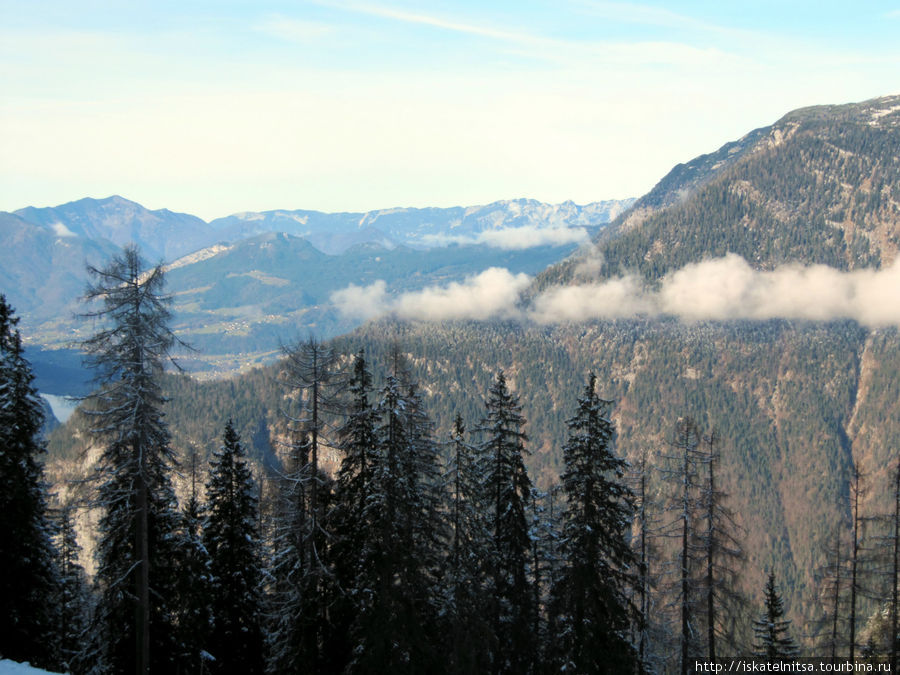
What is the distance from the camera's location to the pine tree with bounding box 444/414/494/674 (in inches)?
1024

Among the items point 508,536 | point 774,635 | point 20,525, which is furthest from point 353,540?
point 774,635

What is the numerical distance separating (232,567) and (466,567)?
12560 mm

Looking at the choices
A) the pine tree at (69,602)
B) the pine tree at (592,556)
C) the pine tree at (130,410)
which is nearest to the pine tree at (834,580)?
the pine tree at (592,556)

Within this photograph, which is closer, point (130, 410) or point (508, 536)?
point (130, 410)

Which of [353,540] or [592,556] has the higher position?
[353,540]

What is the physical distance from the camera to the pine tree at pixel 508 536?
2861 centimetres

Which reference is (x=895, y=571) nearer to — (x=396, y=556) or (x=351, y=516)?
(x=396, y=556)

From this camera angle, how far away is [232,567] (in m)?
32.6

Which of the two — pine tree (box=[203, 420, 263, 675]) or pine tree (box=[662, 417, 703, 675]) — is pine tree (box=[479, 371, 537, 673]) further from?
pine tree (box=[203, 420, 263, 675])

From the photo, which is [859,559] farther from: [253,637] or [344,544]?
[253,637]

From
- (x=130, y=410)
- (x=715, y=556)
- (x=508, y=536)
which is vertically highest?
(x=130, y=410)

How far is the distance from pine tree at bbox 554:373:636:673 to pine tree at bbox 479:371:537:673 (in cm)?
192

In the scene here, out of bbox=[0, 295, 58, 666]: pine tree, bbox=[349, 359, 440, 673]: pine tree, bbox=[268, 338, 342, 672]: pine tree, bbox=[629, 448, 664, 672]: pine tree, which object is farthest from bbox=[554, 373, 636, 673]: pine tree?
bbox=[0, 295, 58, 666]: pine tree

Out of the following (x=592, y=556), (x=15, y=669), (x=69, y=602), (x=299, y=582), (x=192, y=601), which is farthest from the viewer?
(x=69, y=602)
